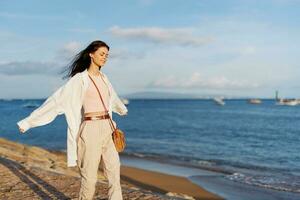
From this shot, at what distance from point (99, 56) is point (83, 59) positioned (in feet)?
0.69

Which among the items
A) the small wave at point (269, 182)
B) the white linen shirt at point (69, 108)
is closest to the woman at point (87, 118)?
the white linen shirt at point (69, 108)

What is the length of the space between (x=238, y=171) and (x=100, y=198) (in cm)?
1110

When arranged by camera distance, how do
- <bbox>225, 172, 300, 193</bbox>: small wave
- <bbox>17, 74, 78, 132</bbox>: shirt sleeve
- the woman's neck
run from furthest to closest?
Answer: <bbox>225, 172, 300, 193</bbox>: small wave, the woman's neck, <bbox>17, 74, 78, 132</bbox>: shirt sleeve

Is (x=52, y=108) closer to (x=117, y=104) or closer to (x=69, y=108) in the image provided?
(x=69, y=108)

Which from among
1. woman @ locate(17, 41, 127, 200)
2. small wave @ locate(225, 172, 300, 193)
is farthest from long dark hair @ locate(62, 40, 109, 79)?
small wave @ locate(225, 172, 300, 193)

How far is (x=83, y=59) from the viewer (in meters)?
4.74

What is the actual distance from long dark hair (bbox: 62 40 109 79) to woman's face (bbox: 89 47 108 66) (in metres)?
0.03

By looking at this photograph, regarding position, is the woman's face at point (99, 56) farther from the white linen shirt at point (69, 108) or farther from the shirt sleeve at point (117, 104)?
the shirt sleeve at point (117, 104)

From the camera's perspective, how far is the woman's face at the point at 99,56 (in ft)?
15.2

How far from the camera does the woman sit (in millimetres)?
4570

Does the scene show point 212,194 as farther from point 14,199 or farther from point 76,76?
point 76,76

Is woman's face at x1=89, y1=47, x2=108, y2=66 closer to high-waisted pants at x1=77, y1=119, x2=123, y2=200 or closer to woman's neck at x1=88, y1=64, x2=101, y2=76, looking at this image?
woman's neck at x1=88, y1=64, x2=101, y2=76

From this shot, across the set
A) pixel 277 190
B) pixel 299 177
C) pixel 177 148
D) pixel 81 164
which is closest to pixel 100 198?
pixel 81 164

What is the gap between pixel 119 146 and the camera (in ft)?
15.2
